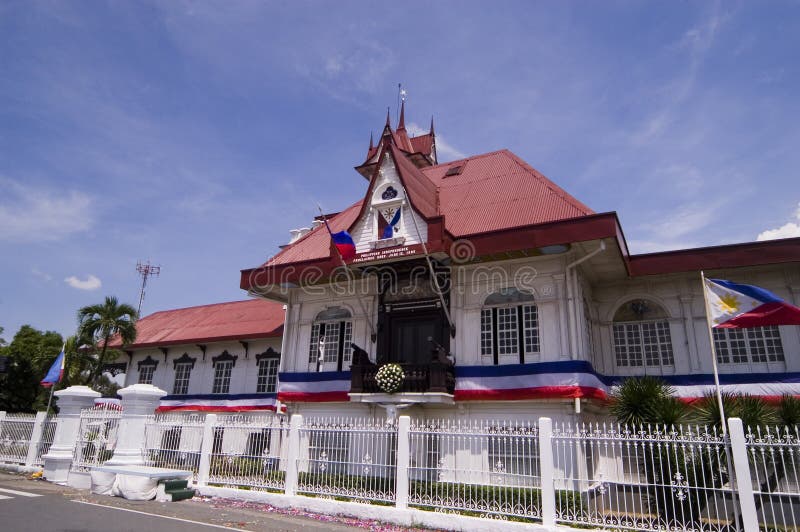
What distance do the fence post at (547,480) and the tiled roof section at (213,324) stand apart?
16.1 m

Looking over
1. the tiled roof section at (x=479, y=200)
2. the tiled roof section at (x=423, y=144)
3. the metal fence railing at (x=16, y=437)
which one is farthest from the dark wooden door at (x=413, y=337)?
the tiled roof section at (x=423, y=144)

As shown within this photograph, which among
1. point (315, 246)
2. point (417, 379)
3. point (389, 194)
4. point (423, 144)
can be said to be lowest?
point (417, 379)

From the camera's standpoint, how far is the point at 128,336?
77.3ft

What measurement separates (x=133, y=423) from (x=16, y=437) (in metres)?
6.72

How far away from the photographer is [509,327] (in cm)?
1627

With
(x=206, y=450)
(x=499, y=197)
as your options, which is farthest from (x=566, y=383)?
(x=206, y=450)

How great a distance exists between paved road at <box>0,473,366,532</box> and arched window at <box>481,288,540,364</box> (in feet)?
24.7

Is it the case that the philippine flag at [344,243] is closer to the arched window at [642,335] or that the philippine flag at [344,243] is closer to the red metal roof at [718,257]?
the red metal roof at [718,257]

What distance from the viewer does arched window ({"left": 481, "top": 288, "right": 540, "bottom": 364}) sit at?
51.9ft

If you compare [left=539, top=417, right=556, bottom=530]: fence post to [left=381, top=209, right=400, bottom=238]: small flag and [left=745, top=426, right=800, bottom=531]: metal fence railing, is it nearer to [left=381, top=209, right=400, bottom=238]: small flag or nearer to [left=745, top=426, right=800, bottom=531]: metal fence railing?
[left=745, top=426, right=800, bottom=531]: metal fence railing

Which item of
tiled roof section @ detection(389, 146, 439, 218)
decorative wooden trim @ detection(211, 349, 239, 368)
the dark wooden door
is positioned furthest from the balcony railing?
decorative wooden trim @ detection(211, 349, 239, 368)

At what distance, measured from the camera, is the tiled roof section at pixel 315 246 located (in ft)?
65.7

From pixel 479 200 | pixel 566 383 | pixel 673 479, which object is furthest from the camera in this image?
pixel 479 200

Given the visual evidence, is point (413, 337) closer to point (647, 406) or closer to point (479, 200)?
point (479, 200)
